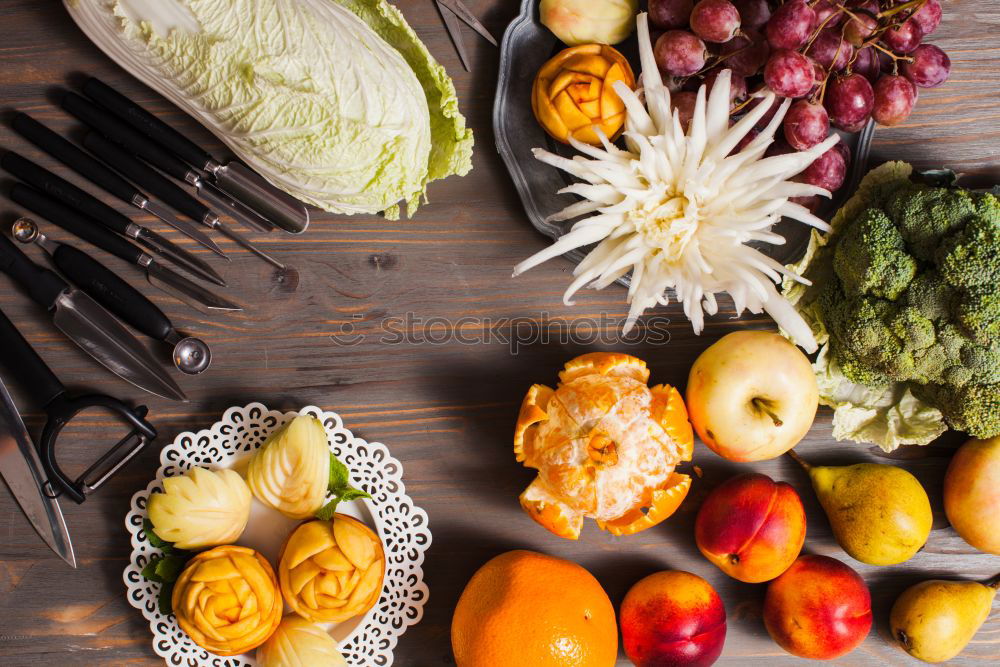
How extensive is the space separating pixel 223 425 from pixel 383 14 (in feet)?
2.26

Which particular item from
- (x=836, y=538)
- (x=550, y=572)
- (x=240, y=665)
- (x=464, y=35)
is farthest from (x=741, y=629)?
(x=464, y=35)

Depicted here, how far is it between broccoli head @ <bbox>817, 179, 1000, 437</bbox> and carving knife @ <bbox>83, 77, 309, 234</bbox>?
2.80ft

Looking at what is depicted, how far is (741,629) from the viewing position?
1.17 metres

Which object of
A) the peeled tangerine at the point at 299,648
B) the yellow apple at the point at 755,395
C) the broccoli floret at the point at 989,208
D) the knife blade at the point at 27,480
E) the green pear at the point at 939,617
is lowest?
the green pear at the point at 939,617

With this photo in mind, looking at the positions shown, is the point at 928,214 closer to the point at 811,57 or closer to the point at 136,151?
the point at 811,57

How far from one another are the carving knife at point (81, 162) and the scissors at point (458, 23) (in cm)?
54

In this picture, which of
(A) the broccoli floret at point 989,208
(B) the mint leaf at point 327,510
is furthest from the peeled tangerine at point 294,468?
(A) the broccoli floret at point 989,208

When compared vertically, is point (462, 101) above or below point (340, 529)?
above

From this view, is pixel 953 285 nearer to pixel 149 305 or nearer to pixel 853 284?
pixel 853 284

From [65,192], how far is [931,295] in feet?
4.29

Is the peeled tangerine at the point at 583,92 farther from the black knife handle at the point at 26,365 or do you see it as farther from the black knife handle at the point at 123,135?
the black knife handle at the point at 26,365

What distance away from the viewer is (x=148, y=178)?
1099mm

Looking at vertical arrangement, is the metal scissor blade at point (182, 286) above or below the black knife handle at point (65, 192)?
below

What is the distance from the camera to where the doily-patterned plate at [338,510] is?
1107mm
